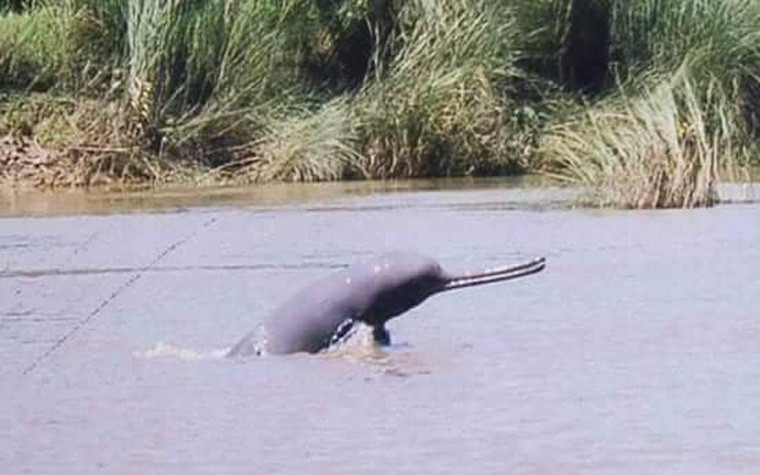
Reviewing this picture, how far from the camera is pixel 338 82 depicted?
27.6 metres

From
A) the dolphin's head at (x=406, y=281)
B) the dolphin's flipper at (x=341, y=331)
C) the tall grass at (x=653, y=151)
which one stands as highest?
the dolphin's head at (x=406, y=281)

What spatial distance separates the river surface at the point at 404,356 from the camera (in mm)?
9406

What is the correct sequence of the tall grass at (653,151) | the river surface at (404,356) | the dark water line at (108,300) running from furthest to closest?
the tall grass at (653,151)
the dark water line at (108,300)
the river surface at (404,356)

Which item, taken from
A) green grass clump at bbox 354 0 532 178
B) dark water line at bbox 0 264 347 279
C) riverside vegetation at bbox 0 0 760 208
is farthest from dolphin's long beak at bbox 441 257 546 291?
green grass clump at bbox 354 0 532 178

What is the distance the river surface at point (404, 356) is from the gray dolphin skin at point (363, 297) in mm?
112

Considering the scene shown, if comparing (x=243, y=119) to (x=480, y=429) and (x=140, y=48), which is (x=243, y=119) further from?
(x=480, y=429)

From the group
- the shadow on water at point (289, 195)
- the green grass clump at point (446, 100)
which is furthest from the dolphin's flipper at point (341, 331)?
the green grass clump at point (446, 100)

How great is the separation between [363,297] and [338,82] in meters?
16.2

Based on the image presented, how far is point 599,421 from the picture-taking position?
32.1ft

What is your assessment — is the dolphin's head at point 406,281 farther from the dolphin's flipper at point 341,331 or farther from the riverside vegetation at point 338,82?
the riverside vegetation at point 338,82

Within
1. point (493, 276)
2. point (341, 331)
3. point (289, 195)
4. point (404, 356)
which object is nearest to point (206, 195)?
point (289, 195)

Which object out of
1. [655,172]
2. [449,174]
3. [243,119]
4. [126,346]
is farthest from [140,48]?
[126,346]

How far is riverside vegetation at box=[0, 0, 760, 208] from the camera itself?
2558cm

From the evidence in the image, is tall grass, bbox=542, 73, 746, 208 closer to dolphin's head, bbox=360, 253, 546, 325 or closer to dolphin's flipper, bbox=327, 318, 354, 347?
dolphin's head, bbox=360, 253, 546, 325
